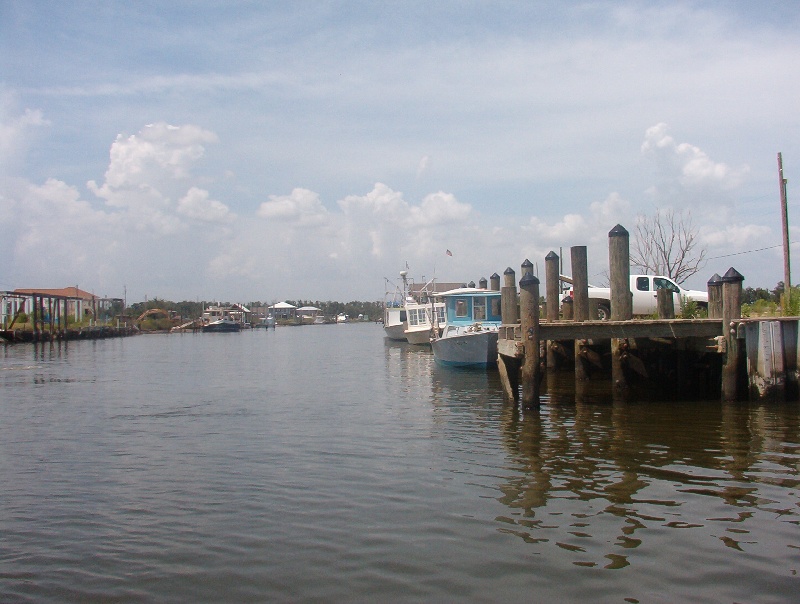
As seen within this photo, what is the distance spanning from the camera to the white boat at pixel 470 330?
25.7 meters

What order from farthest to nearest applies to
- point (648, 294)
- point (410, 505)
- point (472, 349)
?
point (472, 349) → point (648, 294) → point (410, 505)

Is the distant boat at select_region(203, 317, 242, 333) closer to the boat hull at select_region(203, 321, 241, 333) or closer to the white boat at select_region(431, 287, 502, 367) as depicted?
the boat hull at select_region(203, 321, 241, 333)

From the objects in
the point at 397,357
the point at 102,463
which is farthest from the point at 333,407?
the point at 397,357

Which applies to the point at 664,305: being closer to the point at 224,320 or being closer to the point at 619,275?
the point at 619,275

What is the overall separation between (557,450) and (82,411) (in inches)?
503

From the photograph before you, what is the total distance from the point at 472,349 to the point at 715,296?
36.9 ft

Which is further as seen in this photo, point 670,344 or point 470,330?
point 470,330

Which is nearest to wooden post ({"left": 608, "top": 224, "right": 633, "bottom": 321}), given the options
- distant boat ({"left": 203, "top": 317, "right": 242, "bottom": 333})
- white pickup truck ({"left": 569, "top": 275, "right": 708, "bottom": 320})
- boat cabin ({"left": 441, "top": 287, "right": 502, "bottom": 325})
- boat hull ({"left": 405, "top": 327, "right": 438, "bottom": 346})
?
white pickup truck ({"left": 569, "top": 275, "right": 708, "bottom": 320})

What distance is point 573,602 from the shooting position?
5715 millimetres

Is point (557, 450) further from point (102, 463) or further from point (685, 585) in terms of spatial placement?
point (102, 463)

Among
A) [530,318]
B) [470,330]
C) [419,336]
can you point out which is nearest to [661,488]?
[530,318]

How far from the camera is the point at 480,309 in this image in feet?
93.4

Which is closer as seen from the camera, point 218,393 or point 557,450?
point 557,450

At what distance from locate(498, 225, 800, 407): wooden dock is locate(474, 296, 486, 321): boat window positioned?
10.9 metres
